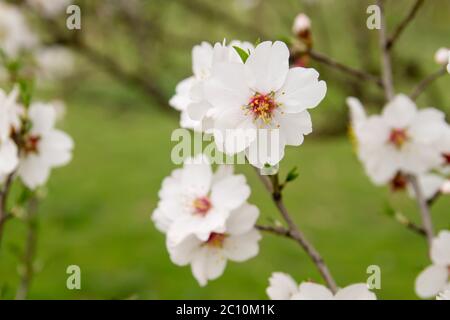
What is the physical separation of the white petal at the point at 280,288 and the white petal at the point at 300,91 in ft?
0.71

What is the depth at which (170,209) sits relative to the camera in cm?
75

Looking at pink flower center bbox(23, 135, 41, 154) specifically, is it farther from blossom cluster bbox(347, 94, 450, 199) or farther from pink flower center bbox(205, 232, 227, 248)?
blossom cluster bbox(347, 94, 450, 199)

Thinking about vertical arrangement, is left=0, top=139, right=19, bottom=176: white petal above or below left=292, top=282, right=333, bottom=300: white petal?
above

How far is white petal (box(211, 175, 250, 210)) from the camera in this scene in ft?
2.30

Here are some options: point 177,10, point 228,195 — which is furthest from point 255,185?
point 228,195

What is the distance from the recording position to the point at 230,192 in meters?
0.72

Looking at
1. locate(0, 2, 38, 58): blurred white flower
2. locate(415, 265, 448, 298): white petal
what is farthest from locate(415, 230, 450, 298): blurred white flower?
locate(0, 2, 38, 58): blurred white flower

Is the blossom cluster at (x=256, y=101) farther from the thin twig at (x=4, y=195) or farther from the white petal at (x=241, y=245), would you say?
the thin twig at (x=4, y=195)

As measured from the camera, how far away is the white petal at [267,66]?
1.95 feet

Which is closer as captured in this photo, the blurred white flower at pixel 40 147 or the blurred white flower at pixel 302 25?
the blurred white flower at pixel 40 147

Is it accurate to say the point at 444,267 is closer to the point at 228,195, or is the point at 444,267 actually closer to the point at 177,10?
the point at 228,195

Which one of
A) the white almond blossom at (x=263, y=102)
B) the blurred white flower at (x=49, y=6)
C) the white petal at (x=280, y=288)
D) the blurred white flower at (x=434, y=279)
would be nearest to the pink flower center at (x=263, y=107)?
the white almond blossom at (x=263, y=102)

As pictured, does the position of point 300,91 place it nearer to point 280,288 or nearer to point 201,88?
point 201,88

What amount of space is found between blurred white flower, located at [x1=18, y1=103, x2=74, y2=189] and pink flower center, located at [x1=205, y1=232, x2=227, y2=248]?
0.93ft
